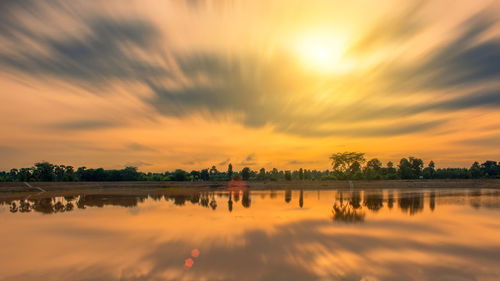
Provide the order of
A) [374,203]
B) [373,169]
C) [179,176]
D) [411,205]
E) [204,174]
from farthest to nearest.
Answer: [204,174]
[373,169]
[179,176]
[374,203]
[411,205]

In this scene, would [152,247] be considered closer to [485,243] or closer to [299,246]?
[299,246]

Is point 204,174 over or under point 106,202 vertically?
over

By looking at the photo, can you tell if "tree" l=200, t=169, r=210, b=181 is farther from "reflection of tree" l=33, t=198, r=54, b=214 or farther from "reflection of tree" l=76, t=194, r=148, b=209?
"reflection of tree" l=33, t=198, r=54, b=214

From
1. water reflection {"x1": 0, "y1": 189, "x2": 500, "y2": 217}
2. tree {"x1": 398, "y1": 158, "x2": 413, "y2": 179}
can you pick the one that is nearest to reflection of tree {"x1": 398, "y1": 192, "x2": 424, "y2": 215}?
water reflection {"x1": 0, "y1": 189, "x2": 500, "y2": 217}

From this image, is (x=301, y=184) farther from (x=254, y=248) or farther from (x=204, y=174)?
(x=254, y=248)

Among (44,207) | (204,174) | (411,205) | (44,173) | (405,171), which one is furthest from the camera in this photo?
(204,174)

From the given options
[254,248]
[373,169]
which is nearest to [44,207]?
[254,248]

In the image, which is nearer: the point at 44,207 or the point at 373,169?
the point at 44,207

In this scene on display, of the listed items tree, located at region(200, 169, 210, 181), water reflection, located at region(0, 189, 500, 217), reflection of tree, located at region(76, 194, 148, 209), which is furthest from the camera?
tree, located at region(200, 169, 210, 181)

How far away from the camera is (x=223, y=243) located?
1794cm

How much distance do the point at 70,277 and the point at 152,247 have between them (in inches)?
207

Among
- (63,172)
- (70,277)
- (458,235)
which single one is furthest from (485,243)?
(63,172)

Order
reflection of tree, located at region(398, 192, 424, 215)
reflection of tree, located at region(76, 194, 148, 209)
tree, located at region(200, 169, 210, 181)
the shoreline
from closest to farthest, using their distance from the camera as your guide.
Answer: reflection of tree, located at region(398, 192, 424, 215)
reflection of tree, located at region(76, 194, 148, 209)
the shoreline
tree, located at region(200, 169, 210, 181)

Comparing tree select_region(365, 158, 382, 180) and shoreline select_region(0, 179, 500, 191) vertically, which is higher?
tree select_region(365, 158, 382, 180)
